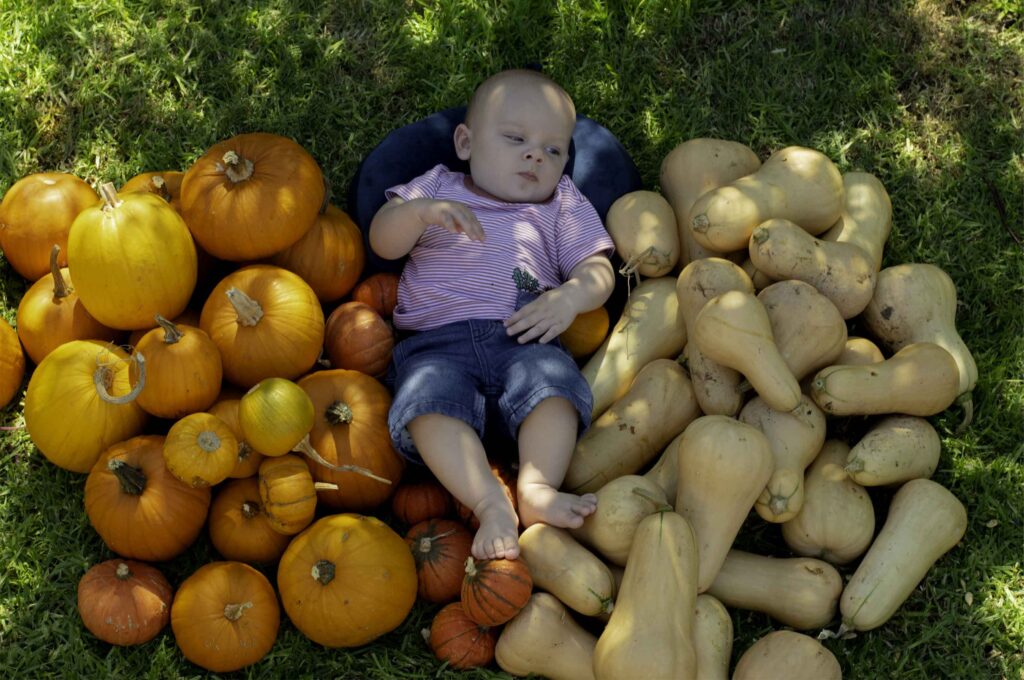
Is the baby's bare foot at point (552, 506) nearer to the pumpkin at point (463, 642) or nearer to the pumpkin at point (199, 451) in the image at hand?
the pumpkin at point (463, 642)

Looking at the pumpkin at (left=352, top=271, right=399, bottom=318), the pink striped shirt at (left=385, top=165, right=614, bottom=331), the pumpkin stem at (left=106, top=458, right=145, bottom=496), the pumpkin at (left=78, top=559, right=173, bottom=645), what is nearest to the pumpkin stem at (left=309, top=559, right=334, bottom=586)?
the pumpkin at (left=78, top=559, right=173, bottom=645)

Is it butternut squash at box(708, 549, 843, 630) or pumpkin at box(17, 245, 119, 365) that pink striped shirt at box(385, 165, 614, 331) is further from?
butternut squash at box(708, 549, 843, 630)

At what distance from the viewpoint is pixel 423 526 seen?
3.57 m

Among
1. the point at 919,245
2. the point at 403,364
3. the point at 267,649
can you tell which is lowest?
the point at 267,649

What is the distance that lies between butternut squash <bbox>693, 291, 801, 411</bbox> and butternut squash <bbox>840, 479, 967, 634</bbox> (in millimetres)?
517

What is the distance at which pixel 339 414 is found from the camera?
3.60m

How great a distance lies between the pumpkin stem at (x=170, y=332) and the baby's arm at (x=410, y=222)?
90 centimetres

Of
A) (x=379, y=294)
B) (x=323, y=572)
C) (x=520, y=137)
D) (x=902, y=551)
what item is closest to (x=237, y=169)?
(x=379, y=294)

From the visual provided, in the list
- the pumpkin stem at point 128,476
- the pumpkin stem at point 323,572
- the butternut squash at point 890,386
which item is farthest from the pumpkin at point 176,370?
the butternut squash at point 890,386

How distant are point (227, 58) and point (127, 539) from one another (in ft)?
7.84

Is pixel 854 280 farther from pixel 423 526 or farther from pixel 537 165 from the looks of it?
pixel 423 526

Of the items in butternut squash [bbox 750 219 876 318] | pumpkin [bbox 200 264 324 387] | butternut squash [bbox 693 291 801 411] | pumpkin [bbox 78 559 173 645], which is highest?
butternut squash [bbox 750 219 876 318]

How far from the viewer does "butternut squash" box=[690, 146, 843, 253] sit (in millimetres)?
3852

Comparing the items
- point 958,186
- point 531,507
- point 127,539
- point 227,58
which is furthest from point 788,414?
point 227,58
